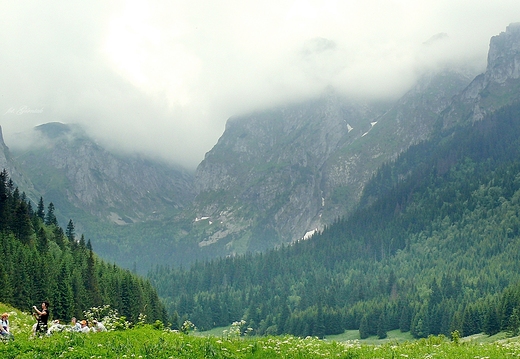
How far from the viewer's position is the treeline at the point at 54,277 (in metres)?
125

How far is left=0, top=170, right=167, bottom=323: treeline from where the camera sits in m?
125

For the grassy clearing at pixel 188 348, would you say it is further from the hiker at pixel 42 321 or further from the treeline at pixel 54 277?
the treeline at pixel 54 277

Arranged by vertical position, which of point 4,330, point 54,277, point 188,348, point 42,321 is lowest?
point 188,348

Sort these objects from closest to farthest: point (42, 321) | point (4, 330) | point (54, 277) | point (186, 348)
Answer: point (186, 348) → point (4, 330) → point (42, 321) → point (54, 277)

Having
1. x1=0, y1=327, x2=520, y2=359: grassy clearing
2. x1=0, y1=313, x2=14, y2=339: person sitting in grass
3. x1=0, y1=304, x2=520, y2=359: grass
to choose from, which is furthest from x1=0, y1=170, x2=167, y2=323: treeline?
x1=0, y1=327, x2=520, y2=359: grassy clearing

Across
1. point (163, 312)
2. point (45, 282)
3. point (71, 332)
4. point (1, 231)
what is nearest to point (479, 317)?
point (163, 312)

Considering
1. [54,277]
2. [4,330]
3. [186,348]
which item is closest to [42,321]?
[4,330]

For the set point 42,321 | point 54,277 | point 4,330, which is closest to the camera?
point 4,330

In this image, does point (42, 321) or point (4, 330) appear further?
point (42, 321)

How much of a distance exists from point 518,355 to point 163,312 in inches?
6663

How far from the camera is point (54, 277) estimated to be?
137250 mm

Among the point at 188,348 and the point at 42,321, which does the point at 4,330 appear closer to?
the point at 42,321

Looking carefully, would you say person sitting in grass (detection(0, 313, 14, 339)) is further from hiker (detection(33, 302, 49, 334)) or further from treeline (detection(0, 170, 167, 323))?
treeline (detection(0, 170, 167, 323))

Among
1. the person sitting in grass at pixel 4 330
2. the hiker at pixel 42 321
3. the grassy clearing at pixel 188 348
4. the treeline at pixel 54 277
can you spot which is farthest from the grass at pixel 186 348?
the treeline at pixel 54 277
